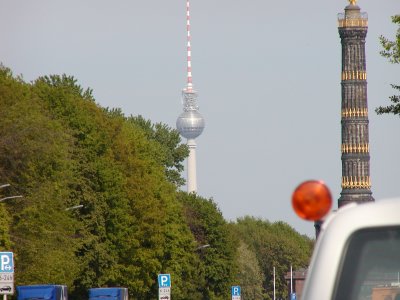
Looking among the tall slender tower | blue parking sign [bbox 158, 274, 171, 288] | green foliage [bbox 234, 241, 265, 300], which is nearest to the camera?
blue parking sign [bbox 158, 274, 171, 288]

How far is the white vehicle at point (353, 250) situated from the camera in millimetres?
4551

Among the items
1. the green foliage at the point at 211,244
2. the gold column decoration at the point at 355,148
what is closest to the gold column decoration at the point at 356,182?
the gold column decoration at the point at 355,148

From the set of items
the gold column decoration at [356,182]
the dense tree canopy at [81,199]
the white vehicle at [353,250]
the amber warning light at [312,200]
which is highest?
the gold column decoration at [356,182]

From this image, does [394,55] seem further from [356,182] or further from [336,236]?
[356,182]

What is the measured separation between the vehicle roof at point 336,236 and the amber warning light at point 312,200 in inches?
4.5

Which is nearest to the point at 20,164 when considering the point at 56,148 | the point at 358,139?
the point at 56,148

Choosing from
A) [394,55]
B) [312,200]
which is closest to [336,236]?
[312,200]

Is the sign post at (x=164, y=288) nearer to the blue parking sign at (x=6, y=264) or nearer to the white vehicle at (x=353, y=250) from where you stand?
the blue parking sign at (x=6, y=264)

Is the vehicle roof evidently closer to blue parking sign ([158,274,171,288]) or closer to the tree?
the tree

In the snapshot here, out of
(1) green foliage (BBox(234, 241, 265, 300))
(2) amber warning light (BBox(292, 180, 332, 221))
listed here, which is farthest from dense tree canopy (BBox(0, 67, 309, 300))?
(1) green foliage (BBox(234, 241, 265, 300))

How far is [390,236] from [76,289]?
7959 centimetres

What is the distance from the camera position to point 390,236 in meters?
4.59

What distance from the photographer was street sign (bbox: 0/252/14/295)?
44144 mm

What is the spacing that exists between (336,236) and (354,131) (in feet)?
503
